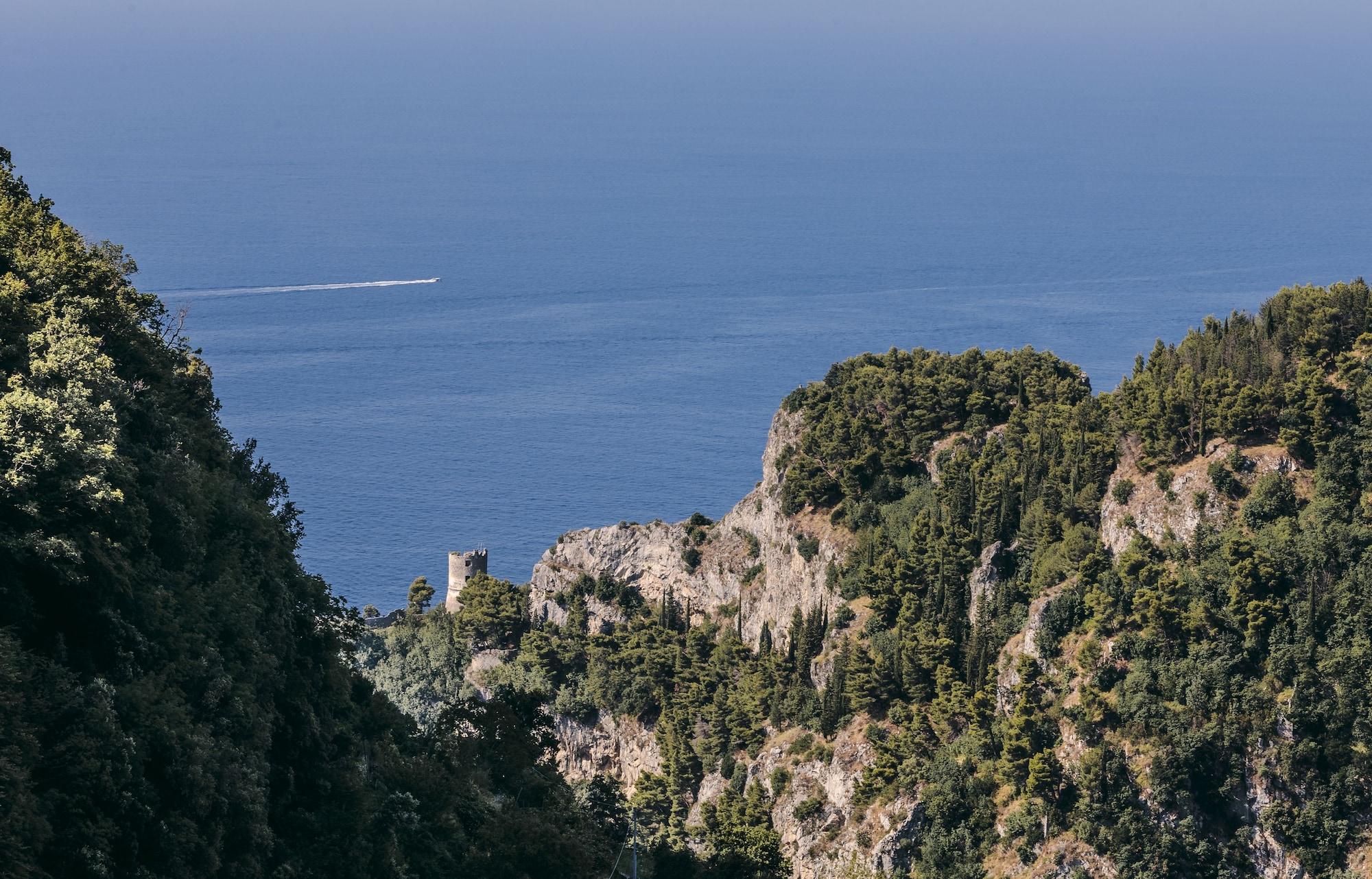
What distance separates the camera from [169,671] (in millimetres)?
36625

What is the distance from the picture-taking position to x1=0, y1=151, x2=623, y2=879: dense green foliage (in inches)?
1267

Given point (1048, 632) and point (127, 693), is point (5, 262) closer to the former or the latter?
point (127, 693)

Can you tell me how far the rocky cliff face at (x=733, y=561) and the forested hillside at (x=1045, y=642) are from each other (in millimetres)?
400

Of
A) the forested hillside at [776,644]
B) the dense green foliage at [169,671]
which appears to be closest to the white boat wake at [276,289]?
the forested hillside at [776,644]

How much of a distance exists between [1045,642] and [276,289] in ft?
430

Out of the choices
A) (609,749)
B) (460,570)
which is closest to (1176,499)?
(609,749)

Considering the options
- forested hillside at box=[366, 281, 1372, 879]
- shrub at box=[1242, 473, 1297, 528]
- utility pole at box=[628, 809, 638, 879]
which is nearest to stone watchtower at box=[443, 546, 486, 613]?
forested hillside at box=[366, 281, 1372, 879]

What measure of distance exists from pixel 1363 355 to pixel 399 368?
352 feet

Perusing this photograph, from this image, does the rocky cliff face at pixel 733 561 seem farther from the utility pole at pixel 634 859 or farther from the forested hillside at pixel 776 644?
the utility pole at pixel 634 859

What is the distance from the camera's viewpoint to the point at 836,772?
7394 cm

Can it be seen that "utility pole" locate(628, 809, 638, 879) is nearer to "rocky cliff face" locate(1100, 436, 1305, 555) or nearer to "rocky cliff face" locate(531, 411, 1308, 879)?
"rocky cliff face" locate(531, 411, 1308, 879)

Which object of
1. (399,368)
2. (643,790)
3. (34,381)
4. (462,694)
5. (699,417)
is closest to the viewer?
(34,381)

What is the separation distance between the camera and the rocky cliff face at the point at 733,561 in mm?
85375

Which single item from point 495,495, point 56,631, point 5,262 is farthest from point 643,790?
point 495,495
